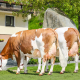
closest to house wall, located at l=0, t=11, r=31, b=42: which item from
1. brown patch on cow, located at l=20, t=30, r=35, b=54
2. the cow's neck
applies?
the cow's neck

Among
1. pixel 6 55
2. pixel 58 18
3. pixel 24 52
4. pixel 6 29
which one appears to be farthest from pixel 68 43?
pixel 6 29

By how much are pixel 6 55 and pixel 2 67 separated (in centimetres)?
58

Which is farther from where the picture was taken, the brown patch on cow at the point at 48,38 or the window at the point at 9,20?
the window at the point at 9,20

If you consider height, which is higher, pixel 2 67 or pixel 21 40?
pixel 21 40

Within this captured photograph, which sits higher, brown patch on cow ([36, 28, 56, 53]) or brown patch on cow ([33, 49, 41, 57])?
brown patch on cow ([36, 28, 56, 53])

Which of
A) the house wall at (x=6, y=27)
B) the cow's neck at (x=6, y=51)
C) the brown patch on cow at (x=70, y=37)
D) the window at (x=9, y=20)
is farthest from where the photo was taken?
the window at (x=9, y=20)

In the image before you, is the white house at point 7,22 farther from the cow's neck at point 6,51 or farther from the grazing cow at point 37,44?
the grazing cow at point 37,44

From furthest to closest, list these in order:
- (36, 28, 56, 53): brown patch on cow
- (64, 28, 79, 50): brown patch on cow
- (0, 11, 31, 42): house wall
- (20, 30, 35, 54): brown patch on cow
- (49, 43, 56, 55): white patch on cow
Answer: (0, 11, 31, 42): house wall, (64, 28, 79, 50): brown patch on cow, (20, 30, 35, 54): brown patch on cow, (49, 43, 56, 55): white patch on cow, (36, 28, 56, 53): brown patch on cow

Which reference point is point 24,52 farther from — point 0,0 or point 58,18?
point 0,0

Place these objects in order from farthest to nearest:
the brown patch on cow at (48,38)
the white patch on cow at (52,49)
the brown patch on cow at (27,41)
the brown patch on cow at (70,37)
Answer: the brown patch on cow at (70,37) < the brown patch on cow at (27,41) < the white patch on cow at (52,49) < the brown patch on cow at (48,38)

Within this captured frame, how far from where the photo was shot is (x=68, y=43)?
8812 millimetres

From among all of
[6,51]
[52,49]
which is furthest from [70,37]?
[6,51]

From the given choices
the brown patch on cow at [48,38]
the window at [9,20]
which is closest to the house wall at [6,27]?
the window at [9,20]

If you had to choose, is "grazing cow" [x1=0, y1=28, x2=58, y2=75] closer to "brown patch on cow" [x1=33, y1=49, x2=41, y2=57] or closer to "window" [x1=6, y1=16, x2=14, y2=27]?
"brown patch on cow" [x1=33, y1=49, x2=41, y2=57]
